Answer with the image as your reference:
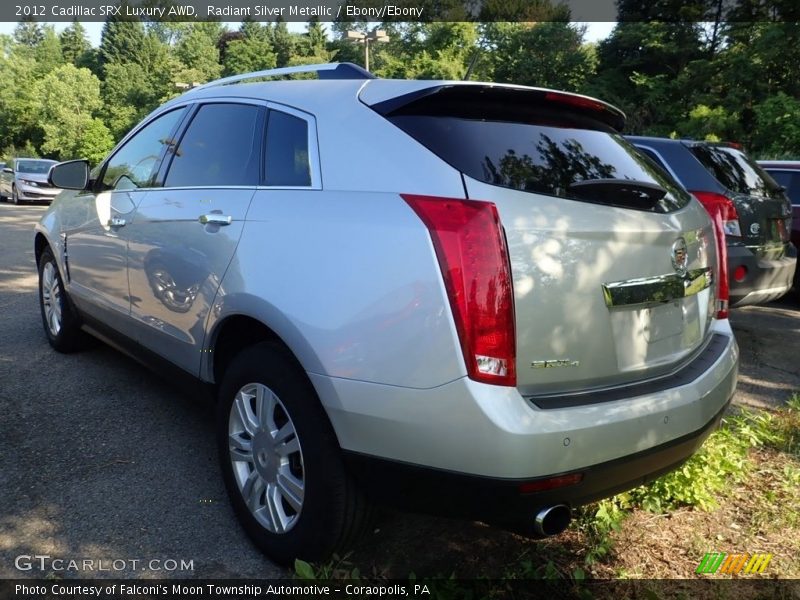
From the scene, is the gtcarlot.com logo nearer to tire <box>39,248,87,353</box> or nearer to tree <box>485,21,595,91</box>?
tire <box>39,248,87,353</box>

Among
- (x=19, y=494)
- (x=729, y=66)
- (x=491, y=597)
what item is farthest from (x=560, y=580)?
(x=729, y=66)

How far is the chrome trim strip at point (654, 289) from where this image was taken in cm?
214

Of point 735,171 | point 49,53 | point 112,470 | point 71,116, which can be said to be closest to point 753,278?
point 735,171

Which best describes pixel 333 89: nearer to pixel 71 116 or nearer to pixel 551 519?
pixel 551 519

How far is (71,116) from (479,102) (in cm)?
5412

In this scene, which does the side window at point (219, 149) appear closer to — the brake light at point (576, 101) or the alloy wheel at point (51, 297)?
the brake light at point (576, 101)

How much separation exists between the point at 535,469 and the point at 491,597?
0.63 metres

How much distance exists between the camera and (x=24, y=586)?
7.83 ft

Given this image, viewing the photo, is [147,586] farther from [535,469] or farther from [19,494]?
A: [535,469]

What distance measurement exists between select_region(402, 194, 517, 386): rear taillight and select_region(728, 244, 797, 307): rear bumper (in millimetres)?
3901

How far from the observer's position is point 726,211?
5203mm

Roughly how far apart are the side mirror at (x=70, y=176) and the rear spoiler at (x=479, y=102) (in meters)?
2.81

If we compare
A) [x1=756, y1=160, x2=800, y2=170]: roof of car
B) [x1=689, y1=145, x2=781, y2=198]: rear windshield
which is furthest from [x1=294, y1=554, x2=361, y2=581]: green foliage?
[x1=756, y1=160, x2=800, y2=170]: roof of car

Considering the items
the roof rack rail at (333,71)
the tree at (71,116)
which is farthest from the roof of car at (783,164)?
the tree at (71,116)
